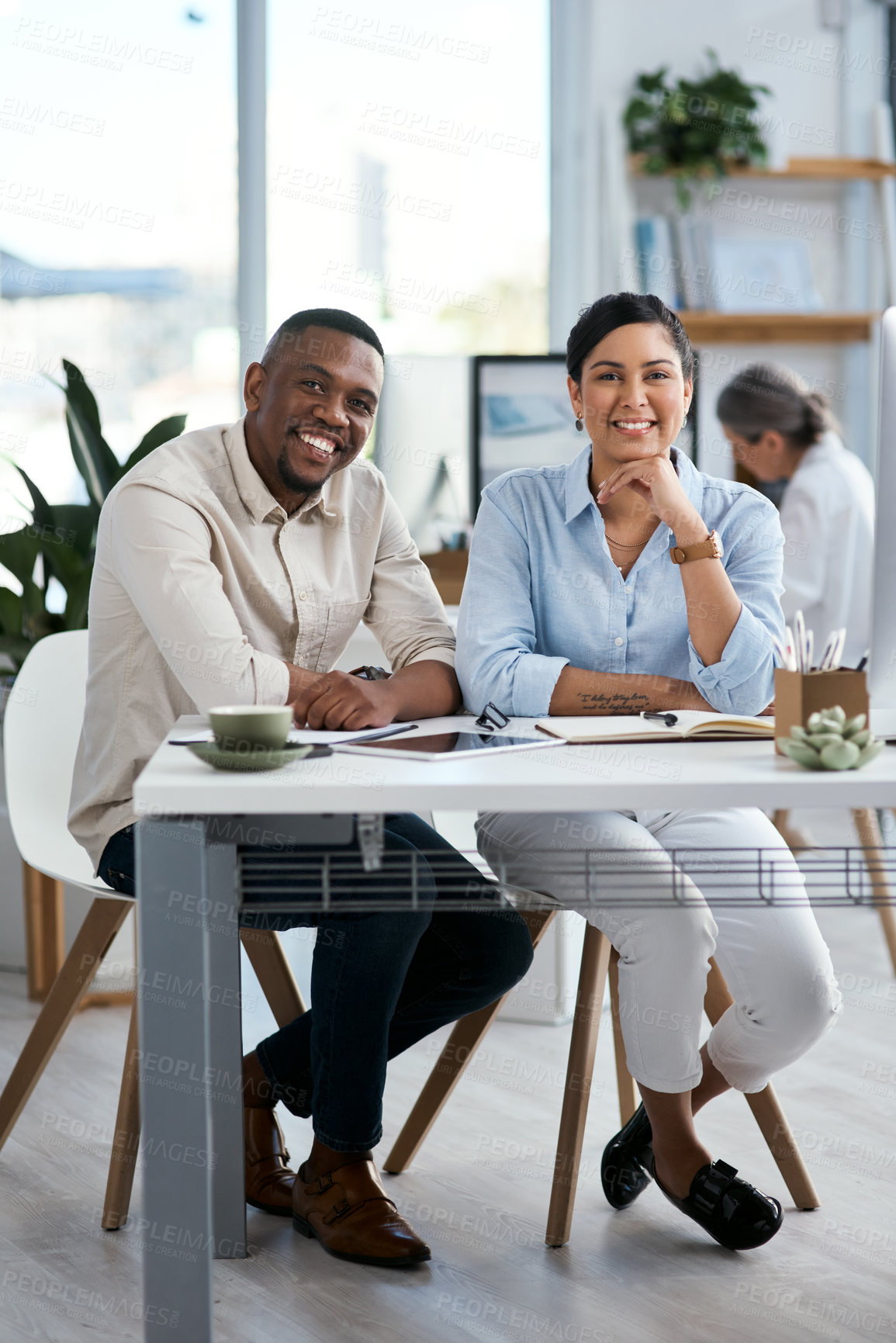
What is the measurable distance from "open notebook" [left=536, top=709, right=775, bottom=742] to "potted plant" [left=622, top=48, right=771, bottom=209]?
3.01m

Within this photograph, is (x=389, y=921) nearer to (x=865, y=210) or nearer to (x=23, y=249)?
(x=23, y=249)

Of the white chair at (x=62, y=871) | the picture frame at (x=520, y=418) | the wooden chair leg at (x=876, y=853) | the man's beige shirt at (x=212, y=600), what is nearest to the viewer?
the man's beige shirt at (x=212, y=600)

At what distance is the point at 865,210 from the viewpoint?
444 cm

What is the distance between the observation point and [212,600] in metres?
1.67

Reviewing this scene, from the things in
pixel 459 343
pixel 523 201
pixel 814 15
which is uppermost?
pixel 814 15

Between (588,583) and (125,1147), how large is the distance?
970 mm

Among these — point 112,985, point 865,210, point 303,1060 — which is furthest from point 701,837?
point 865,210

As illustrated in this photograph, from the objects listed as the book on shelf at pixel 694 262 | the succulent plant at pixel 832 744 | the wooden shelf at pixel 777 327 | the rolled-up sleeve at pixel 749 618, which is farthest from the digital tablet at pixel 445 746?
the book on shelf at pixel 694 262

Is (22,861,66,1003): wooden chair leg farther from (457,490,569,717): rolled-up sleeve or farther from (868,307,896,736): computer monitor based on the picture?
(868,307,896,736): computer monitor

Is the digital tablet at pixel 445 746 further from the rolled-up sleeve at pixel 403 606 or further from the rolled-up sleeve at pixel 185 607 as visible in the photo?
the rolled-up sleeve at pixel 403 606

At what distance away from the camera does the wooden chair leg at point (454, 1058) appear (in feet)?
6.07

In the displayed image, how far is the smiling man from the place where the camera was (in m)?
1.65

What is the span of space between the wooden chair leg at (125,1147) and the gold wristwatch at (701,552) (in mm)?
915

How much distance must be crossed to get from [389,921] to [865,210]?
12.0ft
